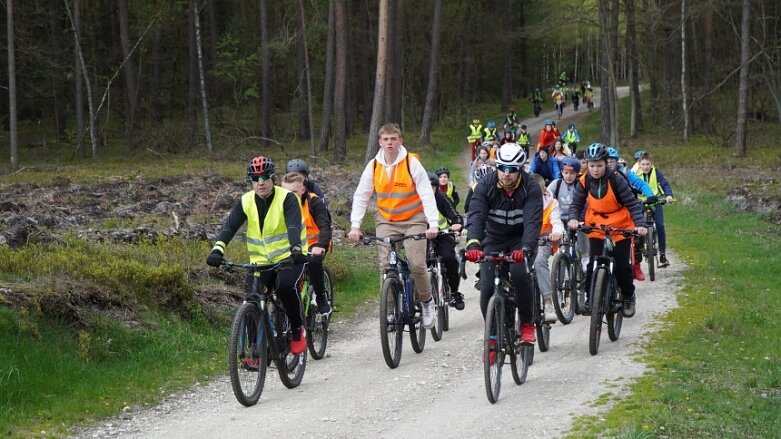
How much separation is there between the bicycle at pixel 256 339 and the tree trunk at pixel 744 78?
2835 cm

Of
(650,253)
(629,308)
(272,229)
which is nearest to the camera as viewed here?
(272,229)

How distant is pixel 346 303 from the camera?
1316 cm

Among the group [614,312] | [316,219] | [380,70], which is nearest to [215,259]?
[316,219]

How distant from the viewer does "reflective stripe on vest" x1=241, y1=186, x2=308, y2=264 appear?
26.9 ft

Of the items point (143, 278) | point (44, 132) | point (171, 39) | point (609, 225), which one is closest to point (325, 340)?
point (143, 278)

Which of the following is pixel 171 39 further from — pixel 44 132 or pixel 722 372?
pixel 722 372

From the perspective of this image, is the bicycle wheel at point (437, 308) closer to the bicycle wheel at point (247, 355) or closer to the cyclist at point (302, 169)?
the cyclist at point (302, 169)

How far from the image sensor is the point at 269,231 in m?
8.21

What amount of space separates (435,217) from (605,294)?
201 cm

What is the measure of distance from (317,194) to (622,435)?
4.81 meters

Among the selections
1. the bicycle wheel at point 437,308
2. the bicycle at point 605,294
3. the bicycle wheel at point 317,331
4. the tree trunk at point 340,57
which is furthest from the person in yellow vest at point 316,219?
the tree trunk at point 340,57

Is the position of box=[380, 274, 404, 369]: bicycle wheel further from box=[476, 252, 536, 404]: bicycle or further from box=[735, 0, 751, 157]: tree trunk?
box=[735, 0, 751, 157]: tree trunk

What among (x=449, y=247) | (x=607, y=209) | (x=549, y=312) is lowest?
(x=549, y=312)

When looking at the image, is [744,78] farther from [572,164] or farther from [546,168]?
[572,164]
